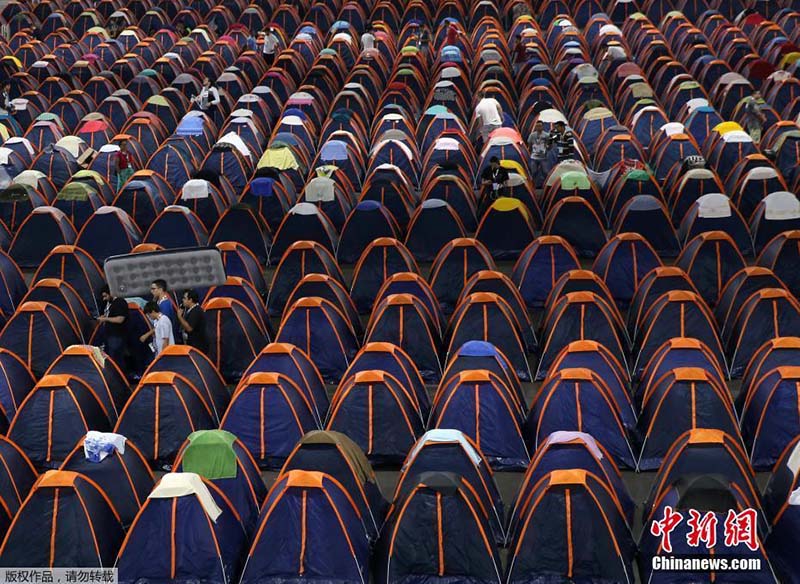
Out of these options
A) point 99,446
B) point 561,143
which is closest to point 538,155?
point 561,143

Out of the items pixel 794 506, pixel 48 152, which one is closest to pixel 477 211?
pixel 48 152

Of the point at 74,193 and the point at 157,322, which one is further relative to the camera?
the point at 74,193

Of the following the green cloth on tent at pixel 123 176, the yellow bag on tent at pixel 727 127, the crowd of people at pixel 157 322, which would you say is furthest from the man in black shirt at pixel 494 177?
the green cloth on tent at pixel 123 176

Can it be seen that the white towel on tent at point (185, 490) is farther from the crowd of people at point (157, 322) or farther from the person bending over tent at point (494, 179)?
the person bending over tent at point (494, 179)

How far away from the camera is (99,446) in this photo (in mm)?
15742

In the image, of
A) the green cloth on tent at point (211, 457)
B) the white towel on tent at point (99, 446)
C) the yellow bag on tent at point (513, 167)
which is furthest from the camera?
the yellow bag on tent at point (513, 167)

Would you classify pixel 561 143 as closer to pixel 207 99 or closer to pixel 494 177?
pixel 494 177

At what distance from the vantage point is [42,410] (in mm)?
17562

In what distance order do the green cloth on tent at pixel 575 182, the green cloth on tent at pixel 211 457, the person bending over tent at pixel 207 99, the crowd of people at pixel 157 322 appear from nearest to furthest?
the green cloth on tent at pixel 211 457 → the crowd of people at pixel 157 322 → the green cloth on tent at pixel 575 182 → the person bending over tent at pixel 207 99

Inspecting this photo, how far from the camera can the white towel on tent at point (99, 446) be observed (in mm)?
15734

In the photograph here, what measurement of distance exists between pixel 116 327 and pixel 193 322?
4.50ft

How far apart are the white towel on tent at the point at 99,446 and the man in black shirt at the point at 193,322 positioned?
3.46 meters

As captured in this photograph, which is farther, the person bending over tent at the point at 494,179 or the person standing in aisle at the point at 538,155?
the person standing in aisle at the point at 538,155

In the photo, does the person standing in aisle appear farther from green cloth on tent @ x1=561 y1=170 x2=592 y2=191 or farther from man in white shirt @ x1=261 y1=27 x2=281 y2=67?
man in white shirt @ x1=261 y1=27 x2=281 y2=67
